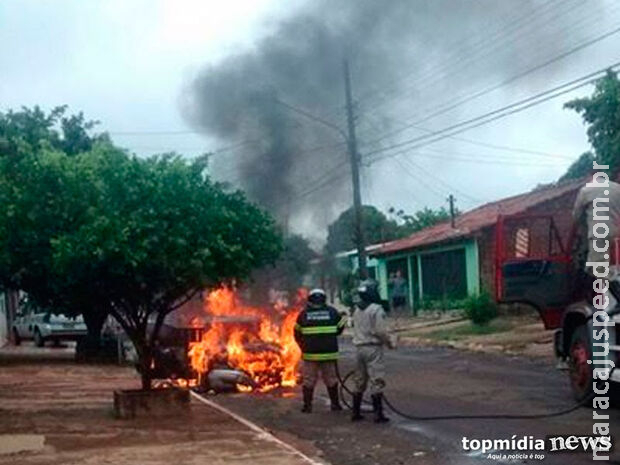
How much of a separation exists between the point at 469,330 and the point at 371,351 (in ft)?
A: 45.5

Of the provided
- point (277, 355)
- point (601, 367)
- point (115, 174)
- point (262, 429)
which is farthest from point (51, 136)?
point (601, 367)

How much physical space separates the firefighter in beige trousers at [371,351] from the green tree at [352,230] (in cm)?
1648

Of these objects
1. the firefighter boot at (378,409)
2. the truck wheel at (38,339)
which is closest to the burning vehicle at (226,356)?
the firefighter boot at (378,409)

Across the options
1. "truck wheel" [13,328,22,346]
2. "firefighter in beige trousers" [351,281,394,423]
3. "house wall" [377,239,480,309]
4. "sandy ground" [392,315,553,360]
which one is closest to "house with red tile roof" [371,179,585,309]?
"house wall" [377,239,480,309]

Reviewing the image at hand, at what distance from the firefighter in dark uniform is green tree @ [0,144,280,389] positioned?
3.90 ft

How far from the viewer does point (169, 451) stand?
8641mm

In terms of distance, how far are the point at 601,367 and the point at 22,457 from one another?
5.70 m

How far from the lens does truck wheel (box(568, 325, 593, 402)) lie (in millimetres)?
10312

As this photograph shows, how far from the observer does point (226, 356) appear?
15102 mm

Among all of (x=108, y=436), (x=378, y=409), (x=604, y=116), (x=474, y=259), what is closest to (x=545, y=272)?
(x=378, y=409)

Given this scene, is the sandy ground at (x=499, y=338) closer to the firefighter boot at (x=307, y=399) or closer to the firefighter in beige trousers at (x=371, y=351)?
the firefighter boot at (x=307, y=399)

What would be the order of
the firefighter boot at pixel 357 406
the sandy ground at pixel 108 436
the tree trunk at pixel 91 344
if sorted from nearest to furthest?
1. the sandy ground at pixel 108 436
2. the firefighter boot at pixel 357 406
3. the tree trunk at pixel 91 344

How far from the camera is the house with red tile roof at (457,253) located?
28469mm

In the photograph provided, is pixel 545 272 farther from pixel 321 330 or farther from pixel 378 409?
pixel 321 330
